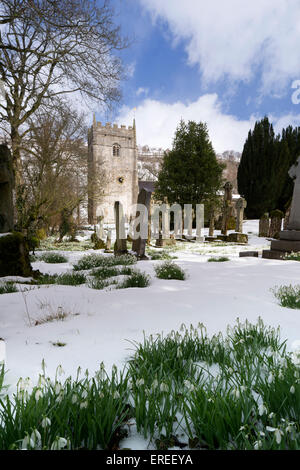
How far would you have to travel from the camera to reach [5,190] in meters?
5.12

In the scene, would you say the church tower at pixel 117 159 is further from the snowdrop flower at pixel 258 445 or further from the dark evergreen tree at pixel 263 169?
the snowdrop flower at pixel 258 445

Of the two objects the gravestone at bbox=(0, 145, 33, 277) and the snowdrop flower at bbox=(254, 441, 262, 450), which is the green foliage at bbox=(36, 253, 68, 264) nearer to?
the gravestone at bbox=(0, 145, 33, 277)

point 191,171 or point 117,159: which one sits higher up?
point 117,159

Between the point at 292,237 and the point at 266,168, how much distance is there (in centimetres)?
1974

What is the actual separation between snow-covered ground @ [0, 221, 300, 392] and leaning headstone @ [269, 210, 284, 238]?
1273 centimetres

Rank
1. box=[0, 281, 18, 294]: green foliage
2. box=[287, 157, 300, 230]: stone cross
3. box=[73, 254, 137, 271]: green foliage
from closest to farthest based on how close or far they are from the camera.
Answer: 1. box=[0, 281, 18, 294]: green foliage
2. box=[73, 254, 137, 271]: green foliage
3. box=[287, 157, 300, 230]: stone cross

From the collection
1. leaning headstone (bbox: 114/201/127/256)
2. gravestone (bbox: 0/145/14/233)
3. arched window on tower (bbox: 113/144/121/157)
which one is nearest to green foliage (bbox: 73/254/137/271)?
leaning headstone (bbox: 114/201/127/256)

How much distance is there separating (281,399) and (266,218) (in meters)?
18.0

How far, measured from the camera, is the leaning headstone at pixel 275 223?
16.2m

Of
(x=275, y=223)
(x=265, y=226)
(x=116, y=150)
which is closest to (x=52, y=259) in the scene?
(x=275, y=223)

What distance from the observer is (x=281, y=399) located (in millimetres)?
1279

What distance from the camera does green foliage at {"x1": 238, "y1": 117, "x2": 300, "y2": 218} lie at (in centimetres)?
2556

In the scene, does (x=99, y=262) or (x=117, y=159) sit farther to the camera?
(x=117, y=159)

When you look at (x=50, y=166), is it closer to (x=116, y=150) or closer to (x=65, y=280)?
(x=65, y=280)
